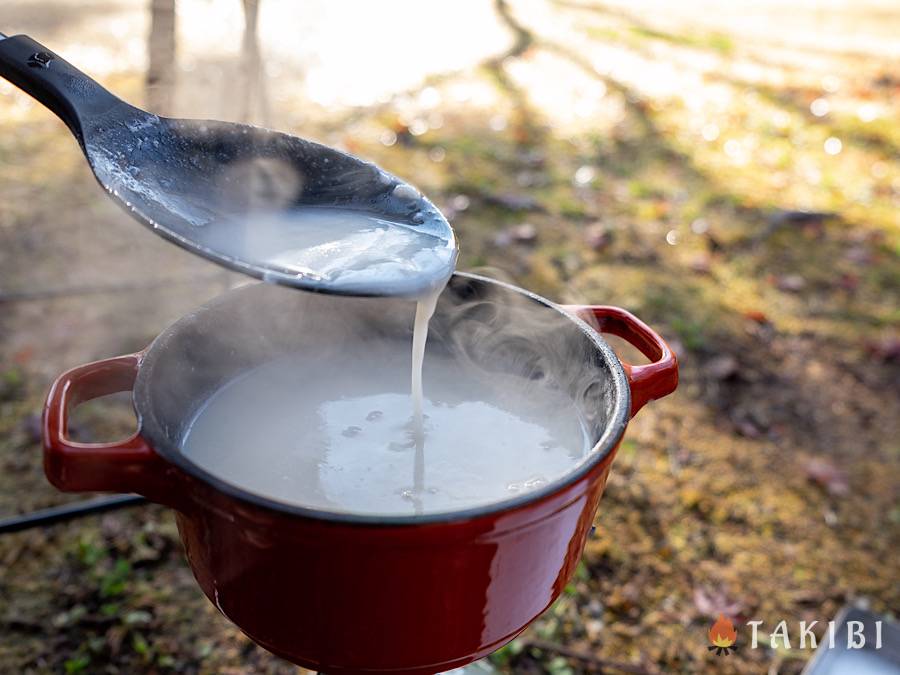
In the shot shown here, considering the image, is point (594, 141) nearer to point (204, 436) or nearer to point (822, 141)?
point (822, 141)

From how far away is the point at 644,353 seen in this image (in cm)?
168

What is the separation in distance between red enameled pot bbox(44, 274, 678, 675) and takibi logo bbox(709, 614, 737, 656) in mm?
1032

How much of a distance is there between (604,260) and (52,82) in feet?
9.15

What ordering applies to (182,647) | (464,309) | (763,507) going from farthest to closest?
(763,507) < (182,647) < (464,309)

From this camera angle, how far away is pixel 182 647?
214 centimetres

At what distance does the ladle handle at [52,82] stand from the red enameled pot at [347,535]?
1.32ft

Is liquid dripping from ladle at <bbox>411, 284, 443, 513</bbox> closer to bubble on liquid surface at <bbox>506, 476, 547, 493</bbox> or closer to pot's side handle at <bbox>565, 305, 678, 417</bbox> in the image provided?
bubble on liquid surface at <bbox>506, 476, 547, 493</bbox>

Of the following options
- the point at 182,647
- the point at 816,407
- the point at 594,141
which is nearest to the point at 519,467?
the point at 182,647

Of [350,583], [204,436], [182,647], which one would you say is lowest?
[182,647]

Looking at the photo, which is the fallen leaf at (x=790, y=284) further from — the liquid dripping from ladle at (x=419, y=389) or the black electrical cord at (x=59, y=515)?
the black electrical cord at (x=59, y=515)

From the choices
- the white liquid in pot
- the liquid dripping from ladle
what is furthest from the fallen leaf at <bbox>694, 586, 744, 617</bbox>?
the liquid dripping from ladle

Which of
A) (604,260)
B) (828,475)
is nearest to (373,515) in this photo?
Answer: (828,475)

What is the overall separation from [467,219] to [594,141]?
145 cm

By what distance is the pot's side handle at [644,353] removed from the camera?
155 cm
